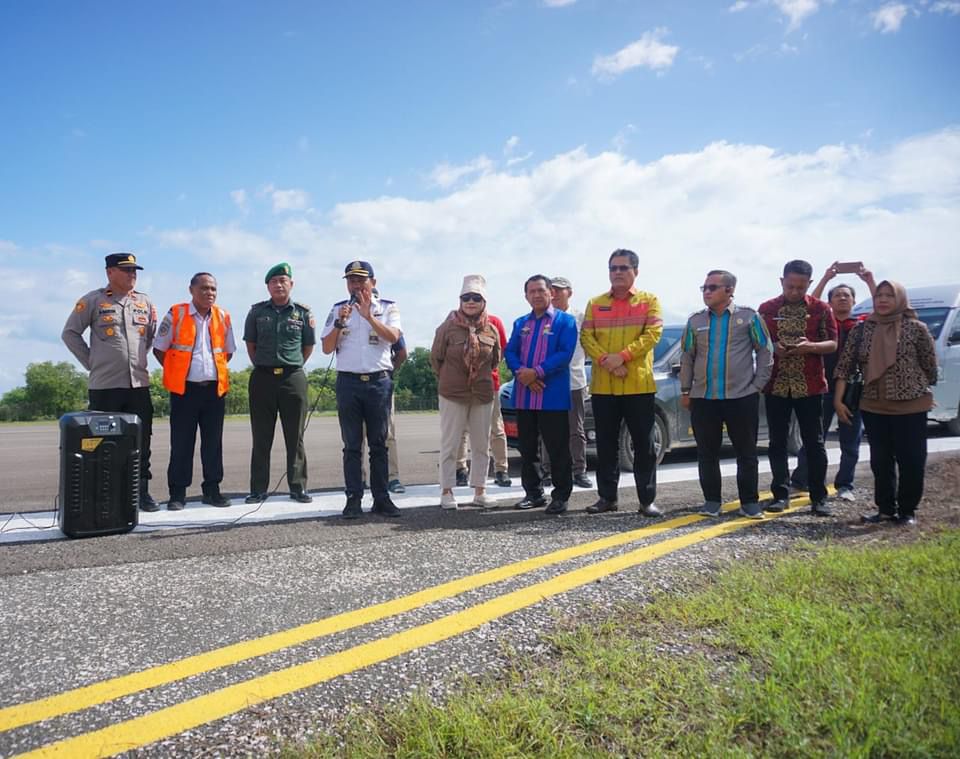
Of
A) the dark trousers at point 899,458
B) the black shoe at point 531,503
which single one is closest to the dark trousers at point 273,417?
the black shoe at point 531,503

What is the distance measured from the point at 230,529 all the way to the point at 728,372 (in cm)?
380

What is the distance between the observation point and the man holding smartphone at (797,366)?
555cm

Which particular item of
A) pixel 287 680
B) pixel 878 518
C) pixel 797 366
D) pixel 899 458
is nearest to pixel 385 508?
pixel 287 680

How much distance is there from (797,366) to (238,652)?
4.69 meters

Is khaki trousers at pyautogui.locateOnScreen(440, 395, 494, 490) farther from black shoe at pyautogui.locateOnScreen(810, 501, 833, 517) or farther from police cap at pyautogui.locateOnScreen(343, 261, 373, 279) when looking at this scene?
black shoe at pyautogui.locateOnScreen(810, 501, 833, 517)

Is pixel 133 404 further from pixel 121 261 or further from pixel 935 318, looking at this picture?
pixel 935 318

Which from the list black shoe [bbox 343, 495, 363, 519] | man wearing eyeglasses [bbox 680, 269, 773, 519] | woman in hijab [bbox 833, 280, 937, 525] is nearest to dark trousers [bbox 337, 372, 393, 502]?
black shoe [bbox 343, 495, 363, 519]

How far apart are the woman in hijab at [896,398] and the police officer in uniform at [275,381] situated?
4.51 m

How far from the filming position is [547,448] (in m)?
5.77

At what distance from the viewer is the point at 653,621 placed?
2744 mm

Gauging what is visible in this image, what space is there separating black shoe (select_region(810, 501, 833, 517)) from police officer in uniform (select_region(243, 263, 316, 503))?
4.06 m

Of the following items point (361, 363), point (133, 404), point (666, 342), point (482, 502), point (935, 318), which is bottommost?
point (482, 502)

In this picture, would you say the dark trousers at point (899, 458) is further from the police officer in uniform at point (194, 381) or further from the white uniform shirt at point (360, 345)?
the police officer in uniform at point (194, 381)

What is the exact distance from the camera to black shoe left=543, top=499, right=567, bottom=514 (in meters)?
5.42
